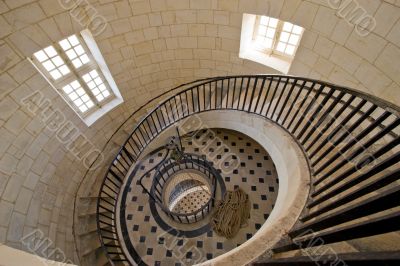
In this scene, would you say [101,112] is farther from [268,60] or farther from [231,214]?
[268,60]

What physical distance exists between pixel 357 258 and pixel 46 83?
17.0 ft

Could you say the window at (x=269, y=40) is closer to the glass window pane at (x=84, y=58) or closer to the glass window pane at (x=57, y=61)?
the glass window pane at (x=84, y=58)

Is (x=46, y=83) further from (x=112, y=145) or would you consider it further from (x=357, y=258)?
(x=357, y=258)

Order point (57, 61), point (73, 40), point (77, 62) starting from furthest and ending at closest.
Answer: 1. point (77, 62)
2. point (73, 40)
3. point (57, 61)

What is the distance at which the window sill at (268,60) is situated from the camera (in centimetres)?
493

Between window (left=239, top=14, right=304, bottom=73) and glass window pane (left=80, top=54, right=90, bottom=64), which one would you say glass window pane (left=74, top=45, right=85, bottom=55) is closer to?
glass window pane (left=80, top=54, right=90, bottom=64)

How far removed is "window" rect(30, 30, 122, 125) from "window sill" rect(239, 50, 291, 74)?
3.27m

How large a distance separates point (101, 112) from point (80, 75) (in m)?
1.03

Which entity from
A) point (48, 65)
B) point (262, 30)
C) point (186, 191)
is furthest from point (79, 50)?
point (186, 191)

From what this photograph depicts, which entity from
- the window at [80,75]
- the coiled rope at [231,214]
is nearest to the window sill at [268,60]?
the coiled rope at [231,214]

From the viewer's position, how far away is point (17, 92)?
13.0 ft

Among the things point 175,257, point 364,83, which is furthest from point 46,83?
point 364,83

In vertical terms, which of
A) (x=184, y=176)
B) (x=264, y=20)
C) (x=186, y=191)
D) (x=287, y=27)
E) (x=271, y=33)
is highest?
(x=264, y=20)

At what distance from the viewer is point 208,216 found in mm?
5844
